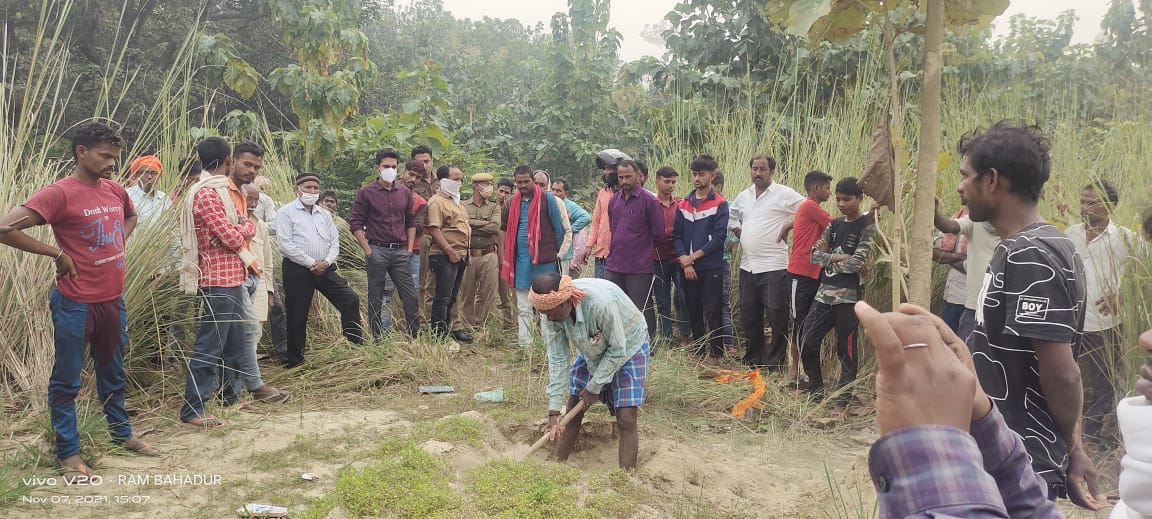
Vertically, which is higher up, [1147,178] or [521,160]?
[521,160]

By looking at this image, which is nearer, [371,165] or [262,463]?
[262,463]

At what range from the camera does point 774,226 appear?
20.2 feet

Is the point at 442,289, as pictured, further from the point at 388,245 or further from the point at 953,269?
the point at 953,269

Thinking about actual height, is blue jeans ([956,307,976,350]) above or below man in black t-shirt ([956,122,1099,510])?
below

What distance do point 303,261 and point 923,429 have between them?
5637 millimetres

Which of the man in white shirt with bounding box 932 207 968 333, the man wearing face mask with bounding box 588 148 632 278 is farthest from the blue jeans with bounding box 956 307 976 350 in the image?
the man wearing face mask with bounding box 588 148 632 278

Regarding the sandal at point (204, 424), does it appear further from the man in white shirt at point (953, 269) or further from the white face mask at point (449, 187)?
the man in white shirt at point (953, 269)

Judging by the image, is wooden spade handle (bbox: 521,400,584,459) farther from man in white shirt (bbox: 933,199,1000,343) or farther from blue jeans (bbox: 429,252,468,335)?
blue jeans (bbox: 429,252,468,335)

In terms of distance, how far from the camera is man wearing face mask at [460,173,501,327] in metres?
7.88

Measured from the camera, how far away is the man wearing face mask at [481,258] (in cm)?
788

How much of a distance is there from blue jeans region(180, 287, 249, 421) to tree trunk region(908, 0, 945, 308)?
4181mm

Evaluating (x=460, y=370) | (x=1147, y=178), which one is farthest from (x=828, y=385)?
(x=460, y=370)

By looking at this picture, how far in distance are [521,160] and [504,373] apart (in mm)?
9881

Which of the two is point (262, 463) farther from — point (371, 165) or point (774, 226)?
point (371, 165)
